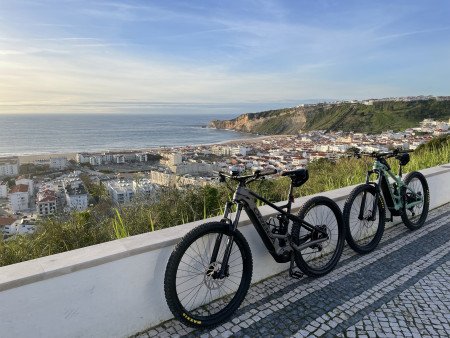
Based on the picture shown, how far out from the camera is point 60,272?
7.43 ft

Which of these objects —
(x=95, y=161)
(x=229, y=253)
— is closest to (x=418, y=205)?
(x=229, y=253)

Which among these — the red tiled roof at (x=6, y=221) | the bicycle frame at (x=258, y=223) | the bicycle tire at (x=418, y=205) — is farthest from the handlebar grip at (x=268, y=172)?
the red tiled roof at (x=6, y=221)

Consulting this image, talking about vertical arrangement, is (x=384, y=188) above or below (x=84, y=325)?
above

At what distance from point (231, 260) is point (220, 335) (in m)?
0.61

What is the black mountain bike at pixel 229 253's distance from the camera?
2701 millimetres

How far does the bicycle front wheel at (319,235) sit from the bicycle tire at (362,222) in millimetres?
203

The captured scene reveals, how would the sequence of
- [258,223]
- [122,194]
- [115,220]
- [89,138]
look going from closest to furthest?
[258,223], [115,220], [122,194], [89,138]

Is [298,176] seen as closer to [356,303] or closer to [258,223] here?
[258,223]

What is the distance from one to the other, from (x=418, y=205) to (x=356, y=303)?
273 cm

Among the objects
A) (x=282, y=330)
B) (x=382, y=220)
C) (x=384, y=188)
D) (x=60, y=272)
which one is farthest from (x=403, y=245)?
(x=60, y=272)

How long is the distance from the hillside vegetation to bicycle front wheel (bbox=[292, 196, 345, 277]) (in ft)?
207

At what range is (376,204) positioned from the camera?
4383 millimetres

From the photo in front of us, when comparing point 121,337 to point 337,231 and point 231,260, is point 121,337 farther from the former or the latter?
point 337,231

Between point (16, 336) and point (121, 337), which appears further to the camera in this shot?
point (121, 337)
